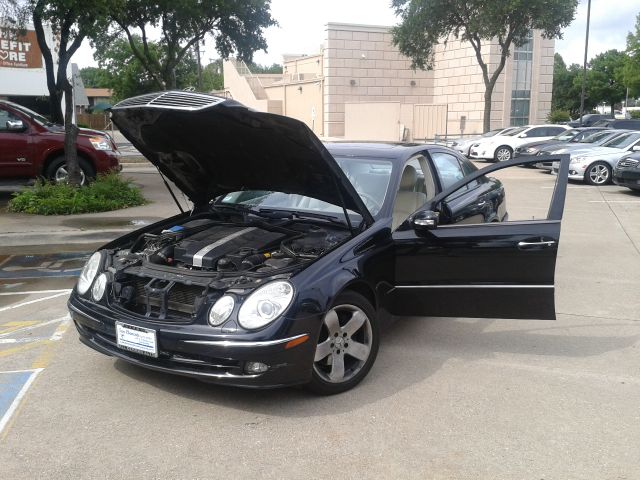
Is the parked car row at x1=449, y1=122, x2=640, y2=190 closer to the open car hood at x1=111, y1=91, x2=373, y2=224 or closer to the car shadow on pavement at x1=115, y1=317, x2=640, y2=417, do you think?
the car shadow on pavement at x1=115, y1=317, x2=640, y2=417

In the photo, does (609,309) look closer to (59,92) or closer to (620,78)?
(59,92)

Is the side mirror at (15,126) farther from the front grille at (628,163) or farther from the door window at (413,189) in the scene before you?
the front grille at (628,163)

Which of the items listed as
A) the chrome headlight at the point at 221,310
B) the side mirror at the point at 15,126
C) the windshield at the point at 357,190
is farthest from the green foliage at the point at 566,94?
the chrome headlight at the point at 221,310

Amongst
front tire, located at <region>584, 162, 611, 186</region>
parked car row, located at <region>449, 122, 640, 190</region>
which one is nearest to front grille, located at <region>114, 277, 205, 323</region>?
parked car row, located at <region>449, 122, 640, 190</region>

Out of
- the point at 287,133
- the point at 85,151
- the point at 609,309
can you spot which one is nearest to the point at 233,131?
the point at 287,133

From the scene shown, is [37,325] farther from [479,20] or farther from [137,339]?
[479,20]

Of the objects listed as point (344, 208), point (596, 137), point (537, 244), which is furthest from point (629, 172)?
point (344, 208)

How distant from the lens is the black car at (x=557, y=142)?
20125mm

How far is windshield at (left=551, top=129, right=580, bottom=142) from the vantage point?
22.0 m

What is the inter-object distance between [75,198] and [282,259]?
320 inches

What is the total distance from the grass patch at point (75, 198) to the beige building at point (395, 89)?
25.8m

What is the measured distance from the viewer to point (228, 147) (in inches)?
181

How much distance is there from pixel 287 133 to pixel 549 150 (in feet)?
56.5

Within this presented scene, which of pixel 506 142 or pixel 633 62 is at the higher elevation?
pixel 633 62
